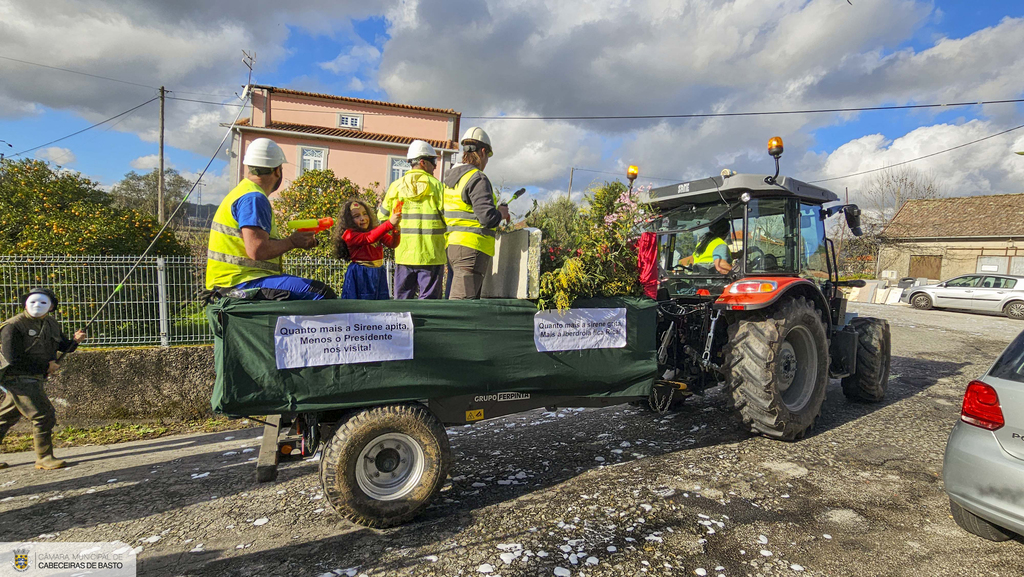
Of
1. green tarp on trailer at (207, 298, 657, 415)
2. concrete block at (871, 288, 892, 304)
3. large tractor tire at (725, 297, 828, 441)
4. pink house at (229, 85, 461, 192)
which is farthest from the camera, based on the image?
pink house at (229, 85, 461, 192)

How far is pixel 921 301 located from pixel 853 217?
56.6 feet

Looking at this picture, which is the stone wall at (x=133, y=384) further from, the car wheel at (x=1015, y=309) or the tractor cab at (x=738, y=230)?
the car wheel at (x=1015, y=309)

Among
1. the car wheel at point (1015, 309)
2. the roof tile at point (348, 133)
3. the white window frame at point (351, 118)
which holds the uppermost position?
the white window frame at point (351, 118)

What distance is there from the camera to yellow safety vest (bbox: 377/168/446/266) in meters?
3.89

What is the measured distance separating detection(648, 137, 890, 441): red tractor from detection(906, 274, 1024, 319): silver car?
15538 millimetres

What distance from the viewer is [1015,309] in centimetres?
1641

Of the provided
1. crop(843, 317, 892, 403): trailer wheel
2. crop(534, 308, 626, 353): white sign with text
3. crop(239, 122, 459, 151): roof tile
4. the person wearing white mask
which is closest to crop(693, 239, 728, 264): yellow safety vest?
crop(534, 308, 626, 353): white sign with text

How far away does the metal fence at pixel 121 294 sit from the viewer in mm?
6113

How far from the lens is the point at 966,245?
26.1m

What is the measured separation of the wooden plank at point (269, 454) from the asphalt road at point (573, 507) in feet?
1.38

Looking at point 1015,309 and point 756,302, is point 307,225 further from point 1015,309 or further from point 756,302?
point 1015,309

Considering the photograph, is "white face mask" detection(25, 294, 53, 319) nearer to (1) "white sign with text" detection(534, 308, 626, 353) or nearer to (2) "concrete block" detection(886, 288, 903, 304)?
(1) "white sign with text" detection(534, 308, 626, 353)

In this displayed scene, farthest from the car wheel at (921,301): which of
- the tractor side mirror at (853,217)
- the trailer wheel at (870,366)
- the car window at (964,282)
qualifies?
the tractor side mirror at (853,217)

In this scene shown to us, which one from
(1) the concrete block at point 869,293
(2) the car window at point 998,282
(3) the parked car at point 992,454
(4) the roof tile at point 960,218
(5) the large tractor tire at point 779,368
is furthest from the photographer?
(4) the roof tile at point 960,218
